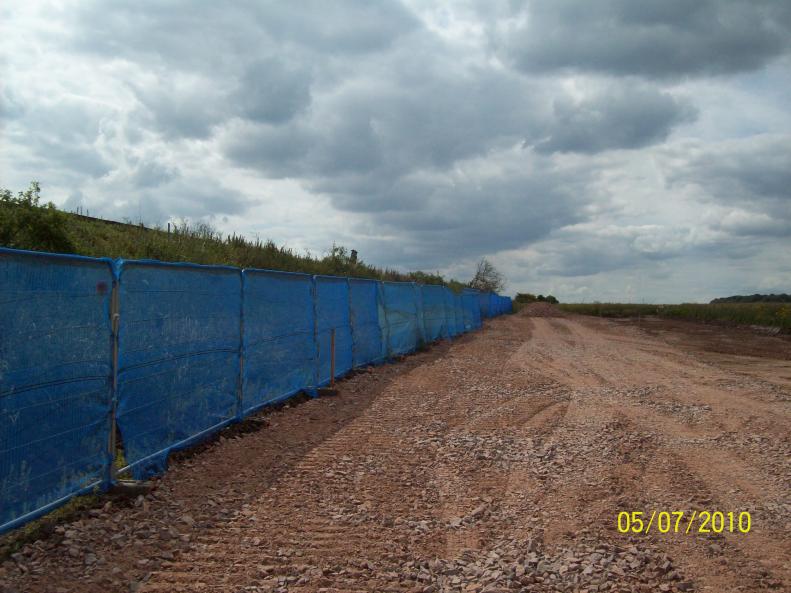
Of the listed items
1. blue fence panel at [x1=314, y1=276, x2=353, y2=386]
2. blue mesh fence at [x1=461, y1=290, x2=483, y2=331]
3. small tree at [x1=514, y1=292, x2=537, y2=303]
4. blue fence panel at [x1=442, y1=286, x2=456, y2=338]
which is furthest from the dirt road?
small tree at [x1=514, y1=292, x2=537, y2=303]

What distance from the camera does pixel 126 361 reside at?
6148mm

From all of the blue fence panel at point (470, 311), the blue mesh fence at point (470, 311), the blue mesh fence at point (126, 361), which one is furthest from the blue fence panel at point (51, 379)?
the blue fence panel at point (470, 311)

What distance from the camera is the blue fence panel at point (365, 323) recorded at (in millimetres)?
14773

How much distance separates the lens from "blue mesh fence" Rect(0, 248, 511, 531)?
189 inches

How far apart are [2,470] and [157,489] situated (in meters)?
1.62

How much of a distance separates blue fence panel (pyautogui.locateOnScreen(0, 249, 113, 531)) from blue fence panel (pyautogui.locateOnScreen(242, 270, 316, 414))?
10.5 ft

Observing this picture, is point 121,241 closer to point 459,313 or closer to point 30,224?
point 30,224

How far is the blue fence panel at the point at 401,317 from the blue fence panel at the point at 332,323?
3.49 m

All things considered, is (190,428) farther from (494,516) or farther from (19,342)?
(494,516)

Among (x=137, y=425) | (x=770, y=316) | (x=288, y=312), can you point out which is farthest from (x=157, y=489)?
(x=770, y=316)

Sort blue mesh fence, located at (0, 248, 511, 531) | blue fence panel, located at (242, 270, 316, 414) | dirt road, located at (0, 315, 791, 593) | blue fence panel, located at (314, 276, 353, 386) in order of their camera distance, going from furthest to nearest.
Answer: blue fence panel, located at (314, 276, 353, 386)
blue fence panel, located at (242, 270, 316, 414)
blue mesh fence, located at (0, 248, 511, 531)
dirt road, located at (0, 315, 791, 593)

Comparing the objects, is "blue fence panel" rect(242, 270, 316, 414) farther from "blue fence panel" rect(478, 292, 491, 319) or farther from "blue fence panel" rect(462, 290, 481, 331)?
"blue fence panel" rect(478, 292, 491, 319)

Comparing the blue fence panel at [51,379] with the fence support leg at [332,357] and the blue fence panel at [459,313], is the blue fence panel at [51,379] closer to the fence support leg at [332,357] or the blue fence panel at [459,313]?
the fence support leg at [332,357]

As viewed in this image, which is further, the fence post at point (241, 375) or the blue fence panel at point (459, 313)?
the blue fence panel at point (459, 313)
